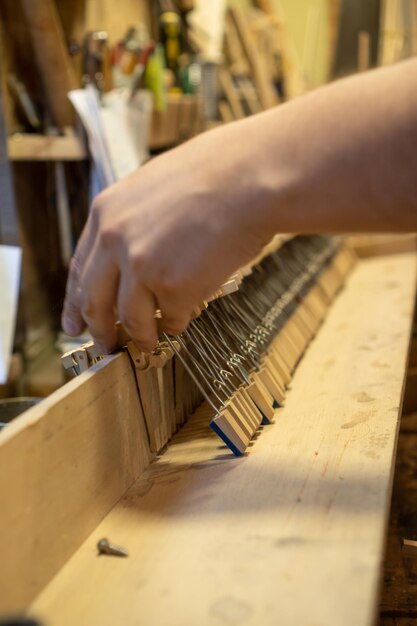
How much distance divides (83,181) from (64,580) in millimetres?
1857

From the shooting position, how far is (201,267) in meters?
1.00

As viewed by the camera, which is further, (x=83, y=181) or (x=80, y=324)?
(x=83, y=181)

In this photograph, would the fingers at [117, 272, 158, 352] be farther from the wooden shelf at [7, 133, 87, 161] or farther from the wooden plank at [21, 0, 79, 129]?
the wooden plank at [21, 0, 79, 129]

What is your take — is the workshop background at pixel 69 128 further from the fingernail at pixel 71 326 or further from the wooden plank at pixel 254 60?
the wooden plank at pixel 254 60

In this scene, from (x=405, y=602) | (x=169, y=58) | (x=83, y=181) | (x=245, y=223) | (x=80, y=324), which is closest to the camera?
(x=245, y=223)

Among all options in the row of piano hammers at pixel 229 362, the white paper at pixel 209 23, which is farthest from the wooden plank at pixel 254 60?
the row of piano hammers at pixel 229 362

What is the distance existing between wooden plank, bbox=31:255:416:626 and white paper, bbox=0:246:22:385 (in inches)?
25.1

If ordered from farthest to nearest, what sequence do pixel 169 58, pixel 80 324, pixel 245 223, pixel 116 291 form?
pixel 169 58 → pixel 80 324 → pixel 116 291 → pixel 245 223

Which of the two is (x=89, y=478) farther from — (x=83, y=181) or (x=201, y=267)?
(x=83, y=181)

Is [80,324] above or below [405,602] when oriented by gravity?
above

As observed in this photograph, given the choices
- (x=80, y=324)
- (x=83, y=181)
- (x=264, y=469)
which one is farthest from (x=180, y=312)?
(x=83, y=181)

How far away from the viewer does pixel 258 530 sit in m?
1.07

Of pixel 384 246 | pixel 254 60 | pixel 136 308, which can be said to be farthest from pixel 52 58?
pixel 254 60

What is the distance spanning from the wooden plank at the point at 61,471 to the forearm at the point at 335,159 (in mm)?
395
